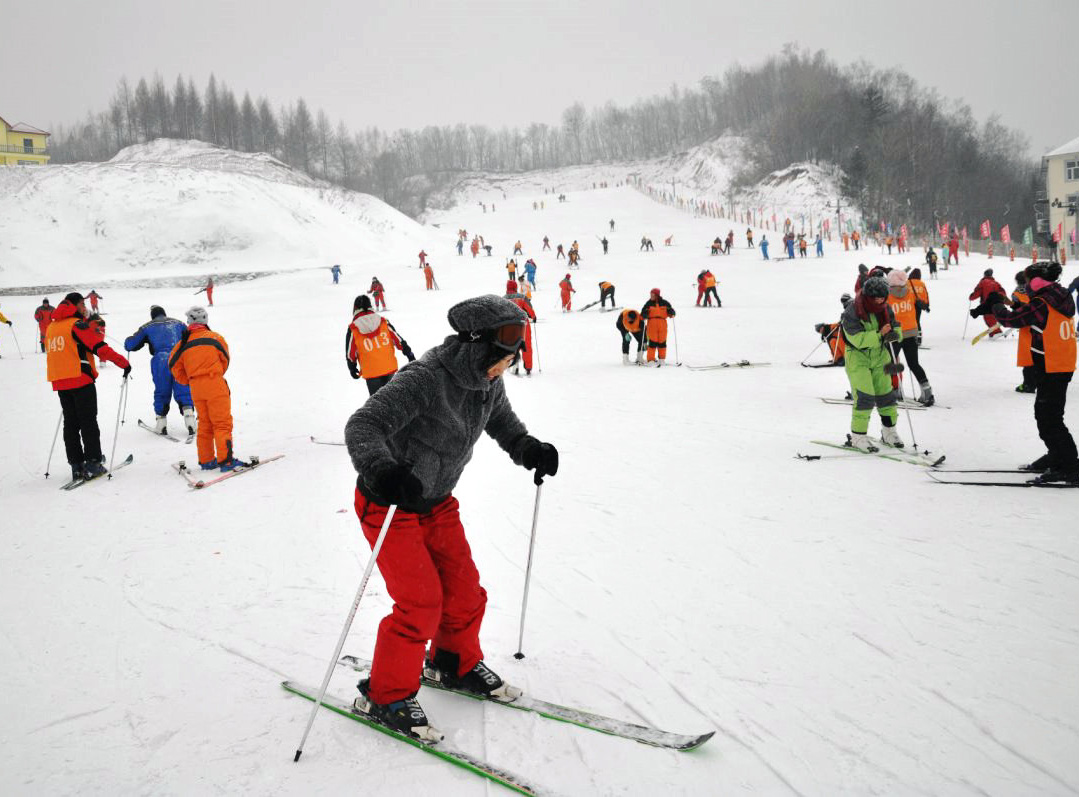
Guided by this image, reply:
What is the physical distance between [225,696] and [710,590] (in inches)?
101

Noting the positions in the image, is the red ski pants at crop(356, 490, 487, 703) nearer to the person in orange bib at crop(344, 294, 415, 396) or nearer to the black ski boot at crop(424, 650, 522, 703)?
the black ski boot at crop(424, 650, 522, 703)

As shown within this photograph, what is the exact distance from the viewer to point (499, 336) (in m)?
2.55

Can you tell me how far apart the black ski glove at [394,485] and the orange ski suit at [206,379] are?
511 centimetres

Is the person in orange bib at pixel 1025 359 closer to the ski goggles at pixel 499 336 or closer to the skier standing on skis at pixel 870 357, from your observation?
the skier standing on skis at pixel 870 357

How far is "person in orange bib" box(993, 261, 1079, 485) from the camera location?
527cm

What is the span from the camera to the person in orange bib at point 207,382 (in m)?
6.67

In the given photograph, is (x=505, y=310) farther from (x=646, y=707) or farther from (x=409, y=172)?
(x=409, y=172)

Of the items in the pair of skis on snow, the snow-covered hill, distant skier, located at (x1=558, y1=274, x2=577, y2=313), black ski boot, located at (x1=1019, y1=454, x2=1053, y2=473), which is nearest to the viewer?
the pair of skis on snow

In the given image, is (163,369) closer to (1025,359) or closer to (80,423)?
(80,423)

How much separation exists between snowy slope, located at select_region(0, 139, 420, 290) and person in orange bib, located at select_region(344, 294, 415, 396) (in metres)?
32.5

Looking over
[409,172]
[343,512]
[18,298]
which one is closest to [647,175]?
[409,172]

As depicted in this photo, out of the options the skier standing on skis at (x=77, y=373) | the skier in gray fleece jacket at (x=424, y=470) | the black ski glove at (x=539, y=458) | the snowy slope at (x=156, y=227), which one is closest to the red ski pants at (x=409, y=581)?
the skier in gray fleece jacket at (x=424, y=470)

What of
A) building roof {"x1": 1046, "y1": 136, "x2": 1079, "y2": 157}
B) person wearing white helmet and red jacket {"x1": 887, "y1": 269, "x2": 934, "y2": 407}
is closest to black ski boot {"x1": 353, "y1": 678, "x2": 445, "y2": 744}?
person wearing white helmet and red jacket {"x1": 887, "y1": 269, "x2": 934, "y2": 407}

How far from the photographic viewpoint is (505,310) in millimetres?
2551
